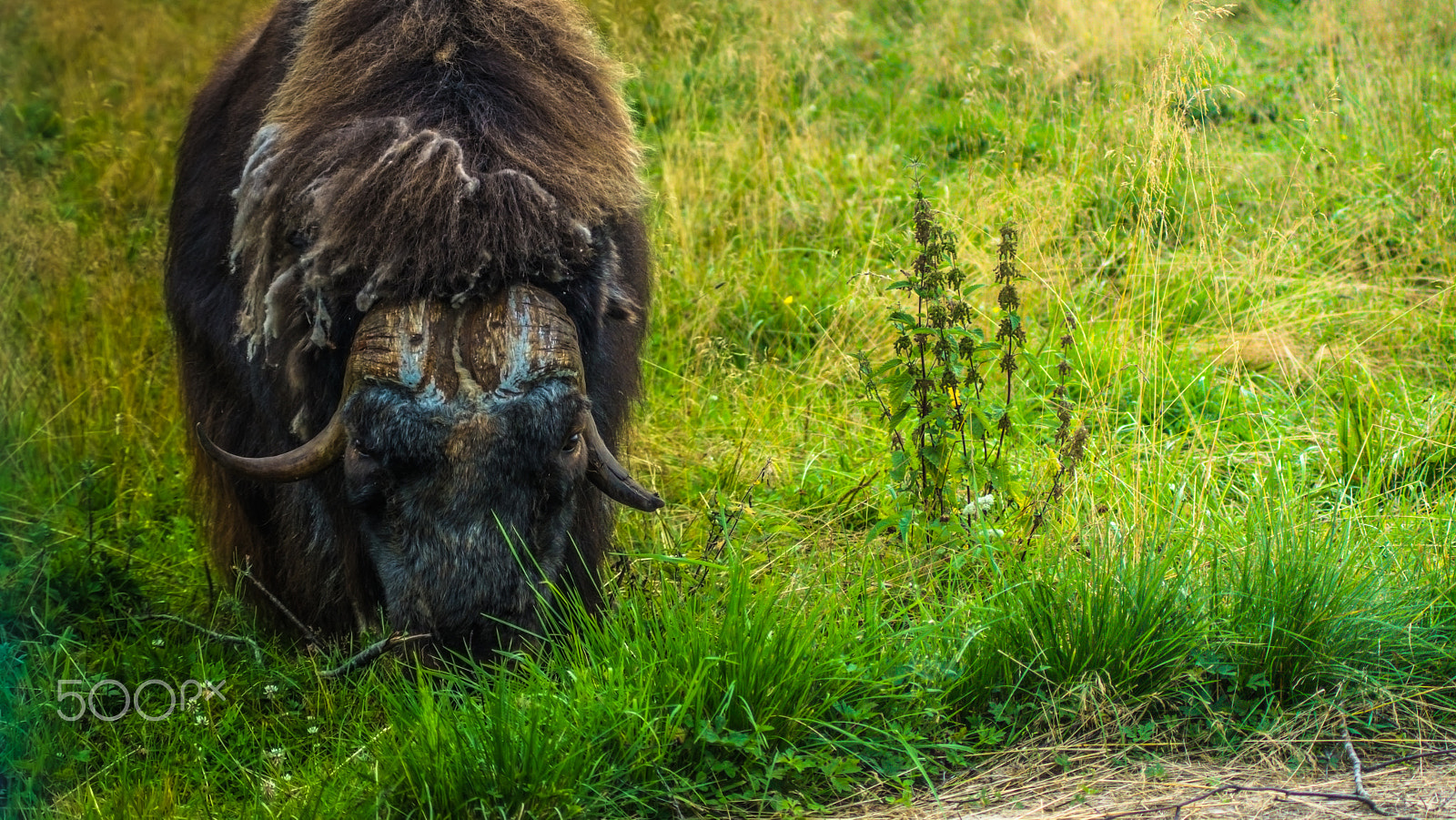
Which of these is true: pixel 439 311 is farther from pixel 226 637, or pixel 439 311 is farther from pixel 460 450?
pixel 226 637

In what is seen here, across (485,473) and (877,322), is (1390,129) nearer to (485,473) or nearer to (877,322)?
(877,322)

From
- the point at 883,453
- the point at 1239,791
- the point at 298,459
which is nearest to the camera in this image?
the point at 1239,791

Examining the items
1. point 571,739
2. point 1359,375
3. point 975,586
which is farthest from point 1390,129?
point 571,739

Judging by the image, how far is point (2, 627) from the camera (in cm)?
421

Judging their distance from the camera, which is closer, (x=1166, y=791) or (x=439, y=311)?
(x=1166, y=791)

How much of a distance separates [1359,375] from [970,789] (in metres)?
2.99

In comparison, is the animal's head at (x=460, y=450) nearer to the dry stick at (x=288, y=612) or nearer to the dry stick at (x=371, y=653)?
the dry stick at (x=371, y=653)

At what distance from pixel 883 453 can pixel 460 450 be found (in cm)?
225

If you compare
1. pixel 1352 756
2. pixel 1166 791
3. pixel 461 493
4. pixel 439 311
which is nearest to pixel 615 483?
pixel 461 493

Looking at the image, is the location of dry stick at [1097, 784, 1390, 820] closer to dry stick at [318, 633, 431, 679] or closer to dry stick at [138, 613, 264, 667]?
dry stick at [318, 633, 431, 679]

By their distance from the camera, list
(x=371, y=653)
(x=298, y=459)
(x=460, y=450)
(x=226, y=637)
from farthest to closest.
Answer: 1. (x=226, y=637)
2. (x=371, y=653)
3. (x=298, y=459)
4. (x=460, y=450)

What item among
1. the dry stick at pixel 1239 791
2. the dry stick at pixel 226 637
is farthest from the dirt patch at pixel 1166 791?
the dry stick at pixel 226 637

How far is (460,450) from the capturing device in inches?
129

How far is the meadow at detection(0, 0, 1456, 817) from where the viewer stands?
10.7ft
